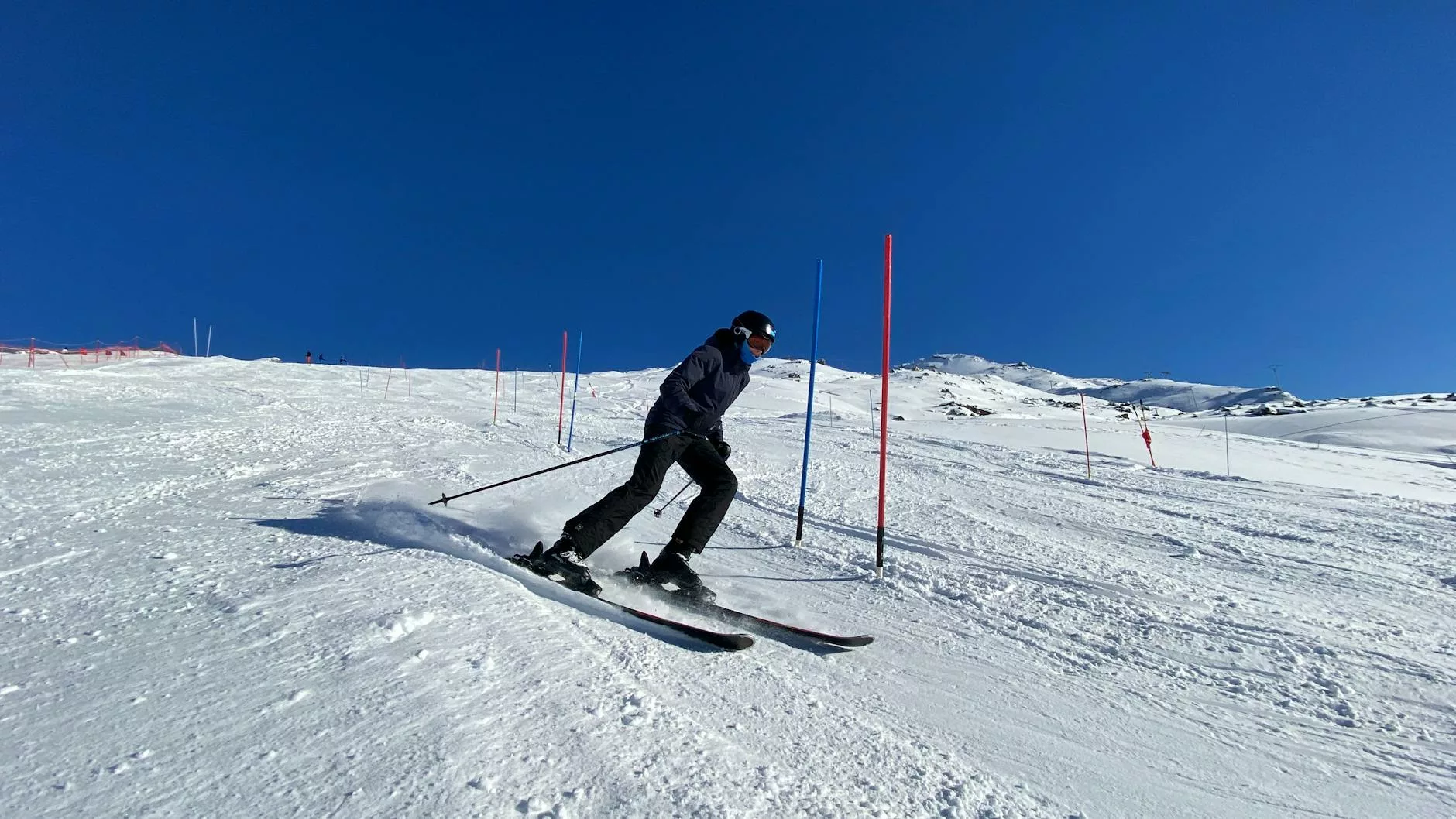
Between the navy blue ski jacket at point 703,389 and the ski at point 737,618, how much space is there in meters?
0.84

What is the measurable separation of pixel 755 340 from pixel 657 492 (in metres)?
1.18

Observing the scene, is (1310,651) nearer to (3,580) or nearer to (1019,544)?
(1019,544)

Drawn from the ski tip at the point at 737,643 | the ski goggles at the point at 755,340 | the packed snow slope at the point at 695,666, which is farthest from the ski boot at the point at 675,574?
the ski goggles at the point at 755,340

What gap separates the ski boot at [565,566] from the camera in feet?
11.1

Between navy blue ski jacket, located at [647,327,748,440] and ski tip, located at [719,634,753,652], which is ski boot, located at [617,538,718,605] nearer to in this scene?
navy blue ski jacket, located at [647,327,748,440]

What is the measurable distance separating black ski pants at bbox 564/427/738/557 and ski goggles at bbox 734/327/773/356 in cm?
68

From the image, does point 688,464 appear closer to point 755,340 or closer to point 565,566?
point 755,340

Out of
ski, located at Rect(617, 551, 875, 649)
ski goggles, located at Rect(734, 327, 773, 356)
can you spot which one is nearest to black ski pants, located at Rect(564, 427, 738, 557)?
ski, located at Rect(617, 551, 875, 649)

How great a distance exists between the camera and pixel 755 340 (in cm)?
436

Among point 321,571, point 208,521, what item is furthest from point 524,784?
point 208,521

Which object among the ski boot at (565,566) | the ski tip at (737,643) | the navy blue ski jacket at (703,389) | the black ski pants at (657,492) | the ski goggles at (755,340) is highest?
the ski goggles at (755,340)

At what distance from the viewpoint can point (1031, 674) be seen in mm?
2770

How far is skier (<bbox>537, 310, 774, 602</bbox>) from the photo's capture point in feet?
12.1

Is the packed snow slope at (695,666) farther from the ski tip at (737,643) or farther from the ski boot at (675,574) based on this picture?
the ski boot at (675,574)
